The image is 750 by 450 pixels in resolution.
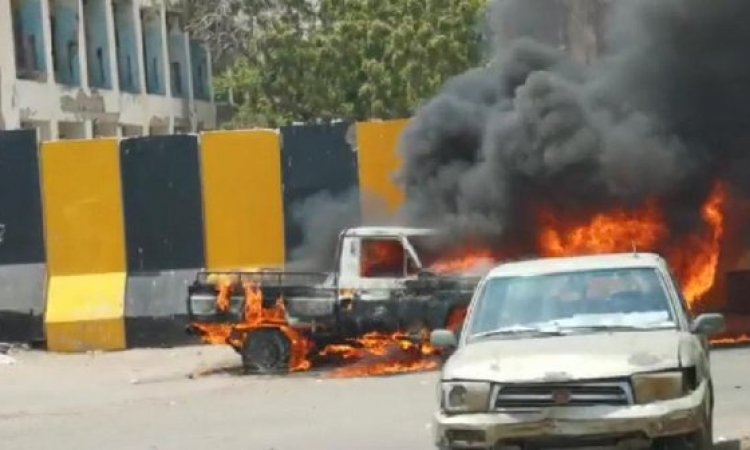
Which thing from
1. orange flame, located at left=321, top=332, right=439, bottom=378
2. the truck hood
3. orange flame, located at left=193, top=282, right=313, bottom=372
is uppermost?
the truck hood

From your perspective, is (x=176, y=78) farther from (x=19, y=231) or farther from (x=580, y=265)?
(x=580, y=265)

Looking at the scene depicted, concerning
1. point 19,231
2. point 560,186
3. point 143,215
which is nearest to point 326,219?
point 143,215

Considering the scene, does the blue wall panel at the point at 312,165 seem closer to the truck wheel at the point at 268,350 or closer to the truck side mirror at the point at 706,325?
the truck wheel at the point at 268,350

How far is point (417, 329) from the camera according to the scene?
17688 millimetres

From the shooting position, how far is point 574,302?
1015 centimetres

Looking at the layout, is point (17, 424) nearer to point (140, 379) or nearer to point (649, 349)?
point (140, 379)

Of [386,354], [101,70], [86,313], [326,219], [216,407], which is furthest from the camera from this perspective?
[101,70]

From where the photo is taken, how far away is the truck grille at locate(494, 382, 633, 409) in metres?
8.92

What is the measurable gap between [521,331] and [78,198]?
46.7 feet

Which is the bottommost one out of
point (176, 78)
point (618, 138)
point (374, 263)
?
point (374, 263)

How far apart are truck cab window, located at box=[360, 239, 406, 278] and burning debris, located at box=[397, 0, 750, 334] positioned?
0.98 meters

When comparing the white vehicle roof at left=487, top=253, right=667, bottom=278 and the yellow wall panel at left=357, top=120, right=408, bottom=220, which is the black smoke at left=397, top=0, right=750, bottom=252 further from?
the white vehicle roof at left=487, top=253, right=667, bottom=278

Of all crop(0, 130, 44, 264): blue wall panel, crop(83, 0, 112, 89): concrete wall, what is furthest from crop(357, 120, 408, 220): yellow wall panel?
crop(83, 0, 112, 89): concrete wall

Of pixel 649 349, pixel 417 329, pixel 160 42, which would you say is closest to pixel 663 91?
pixel 417 329
